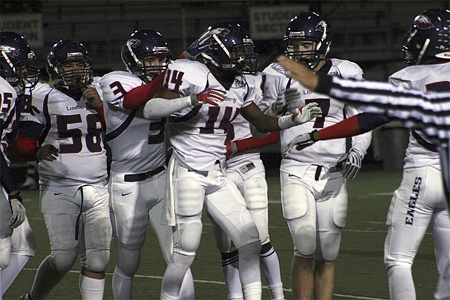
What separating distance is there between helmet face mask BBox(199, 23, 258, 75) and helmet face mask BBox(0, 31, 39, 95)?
1060mm

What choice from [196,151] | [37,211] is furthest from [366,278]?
[37,211]

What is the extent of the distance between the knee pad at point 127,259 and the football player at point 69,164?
0.58ft

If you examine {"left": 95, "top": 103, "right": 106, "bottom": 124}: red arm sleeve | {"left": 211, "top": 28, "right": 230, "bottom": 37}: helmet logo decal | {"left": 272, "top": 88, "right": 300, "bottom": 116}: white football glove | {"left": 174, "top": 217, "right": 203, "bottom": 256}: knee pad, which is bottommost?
{"left": 174, "top": 217, "right": 203, "bottom": 256}: knee pad

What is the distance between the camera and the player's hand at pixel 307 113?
15.0ft

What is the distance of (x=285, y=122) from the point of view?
4707mm

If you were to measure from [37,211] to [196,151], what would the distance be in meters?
6.98

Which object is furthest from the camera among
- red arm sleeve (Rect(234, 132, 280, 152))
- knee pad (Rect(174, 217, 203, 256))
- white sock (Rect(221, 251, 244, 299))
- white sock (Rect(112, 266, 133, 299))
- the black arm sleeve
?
red arm sleeve (Rect(234, 132, 280, 152))

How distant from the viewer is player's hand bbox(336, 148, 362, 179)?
4793mm

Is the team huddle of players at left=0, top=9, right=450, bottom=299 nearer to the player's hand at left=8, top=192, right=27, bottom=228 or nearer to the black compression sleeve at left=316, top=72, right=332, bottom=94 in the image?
the player's hand at left=8, top=192, right=27, bottom=228

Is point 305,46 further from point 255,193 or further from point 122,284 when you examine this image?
point 122,284

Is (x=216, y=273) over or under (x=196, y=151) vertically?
under

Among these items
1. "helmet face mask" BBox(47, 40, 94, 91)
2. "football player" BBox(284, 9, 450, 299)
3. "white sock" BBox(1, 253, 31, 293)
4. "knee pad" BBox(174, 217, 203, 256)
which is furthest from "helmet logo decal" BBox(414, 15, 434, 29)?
"white sock" BBox(1, 253, 31, 293)

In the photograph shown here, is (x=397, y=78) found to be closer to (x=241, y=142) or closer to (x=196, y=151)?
(x=196, y=151)

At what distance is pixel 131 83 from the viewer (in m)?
4.89
